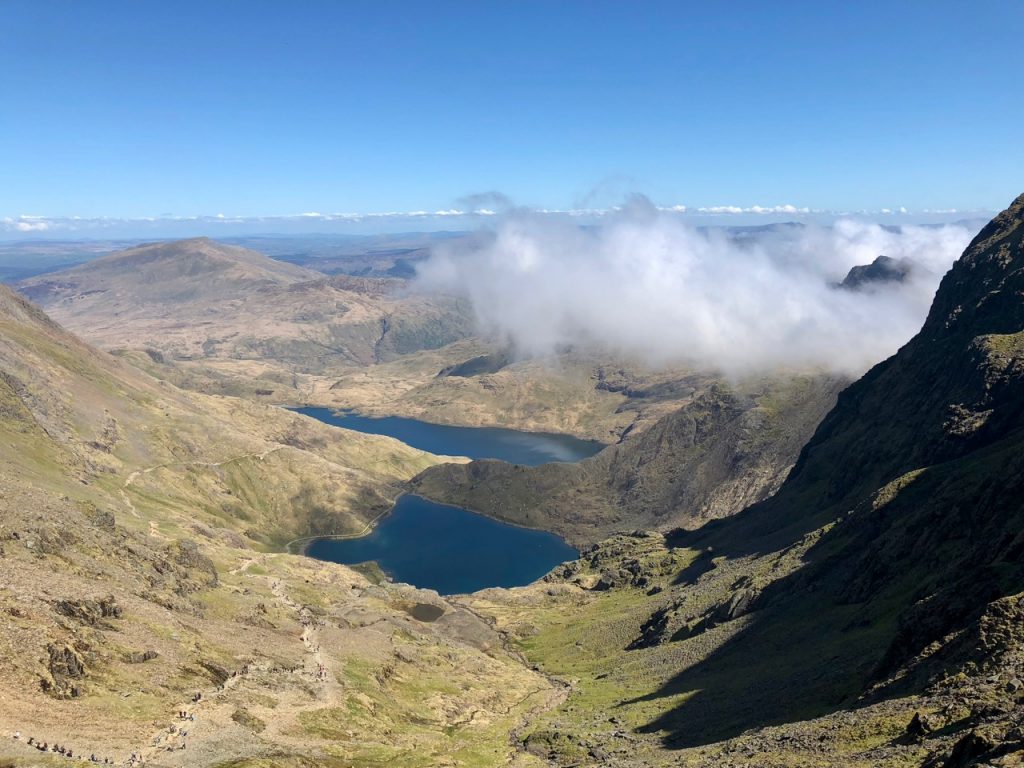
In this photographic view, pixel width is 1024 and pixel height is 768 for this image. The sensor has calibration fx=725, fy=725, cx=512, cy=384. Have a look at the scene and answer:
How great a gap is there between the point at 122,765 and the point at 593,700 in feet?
351

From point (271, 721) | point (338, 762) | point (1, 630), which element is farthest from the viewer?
point (271, 721)

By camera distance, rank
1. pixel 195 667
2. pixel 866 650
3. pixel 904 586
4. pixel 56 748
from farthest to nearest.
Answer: pixel 904 586
pixel 866 650
pixel 195 667
pixel 56 748

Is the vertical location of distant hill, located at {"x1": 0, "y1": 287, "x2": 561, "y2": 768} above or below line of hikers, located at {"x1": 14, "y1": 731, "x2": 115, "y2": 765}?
below

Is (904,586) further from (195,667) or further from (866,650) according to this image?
(195,667)

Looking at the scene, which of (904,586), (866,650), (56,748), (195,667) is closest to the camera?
(56,748)

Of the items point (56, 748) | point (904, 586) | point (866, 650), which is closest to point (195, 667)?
point (56, 748)

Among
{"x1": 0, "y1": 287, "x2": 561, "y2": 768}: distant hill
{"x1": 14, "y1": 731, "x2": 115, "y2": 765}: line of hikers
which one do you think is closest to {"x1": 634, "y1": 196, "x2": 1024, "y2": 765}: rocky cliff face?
{"x1": 0, "y1": 287, "x2": 561, "y2": 768}: distant hill

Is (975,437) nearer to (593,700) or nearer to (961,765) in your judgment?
(593,700)

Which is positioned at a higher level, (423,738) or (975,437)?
(975,437)

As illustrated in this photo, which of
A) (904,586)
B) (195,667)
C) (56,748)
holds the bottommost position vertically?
(904,586)

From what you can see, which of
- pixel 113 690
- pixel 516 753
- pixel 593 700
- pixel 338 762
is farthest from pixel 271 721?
pixel 593 700

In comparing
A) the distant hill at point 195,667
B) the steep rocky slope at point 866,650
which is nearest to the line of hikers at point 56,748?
the distant hill at point 195,667

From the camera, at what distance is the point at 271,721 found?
102 meters

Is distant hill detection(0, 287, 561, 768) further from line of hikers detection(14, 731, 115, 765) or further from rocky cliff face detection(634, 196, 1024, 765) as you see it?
rocky cliff face detection(634, 196, 1024, 765)
